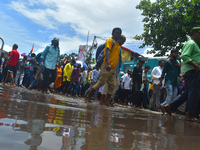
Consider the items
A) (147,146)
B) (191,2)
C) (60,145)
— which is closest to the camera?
(60,145)

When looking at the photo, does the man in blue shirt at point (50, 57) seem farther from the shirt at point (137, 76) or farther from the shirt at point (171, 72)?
the shirt at point (171, 72)

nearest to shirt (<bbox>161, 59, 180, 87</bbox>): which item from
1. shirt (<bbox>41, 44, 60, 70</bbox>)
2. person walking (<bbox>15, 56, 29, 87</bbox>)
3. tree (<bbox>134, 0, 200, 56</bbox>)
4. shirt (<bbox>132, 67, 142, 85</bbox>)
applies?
shirt (<bbox>132, 67, 142, 85</bbox>)

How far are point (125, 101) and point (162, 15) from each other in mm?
9292

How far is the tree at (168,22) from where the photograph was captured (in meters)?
13.9

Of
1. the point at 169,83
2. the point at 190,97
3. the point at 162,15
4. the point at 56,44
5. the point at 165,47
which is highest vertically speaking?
Answer: the point at 162,15

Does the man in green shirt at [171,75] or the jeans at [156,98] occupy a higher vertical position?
the man in green shirt at [171,75]

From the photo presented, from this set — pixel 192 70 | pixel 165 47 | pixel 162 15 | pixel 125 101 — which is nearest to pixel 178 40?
pixel 165 47

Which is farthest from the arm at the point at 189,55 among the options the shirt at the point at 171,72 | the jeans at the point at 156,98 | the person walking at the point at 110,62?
the jeans at the point at 156,98

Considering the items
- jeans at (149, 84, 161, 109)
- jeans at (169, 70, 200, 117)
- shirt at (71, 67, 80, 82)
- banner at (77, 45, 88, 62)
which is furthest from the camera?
banner at (77, 45, 88, 62)

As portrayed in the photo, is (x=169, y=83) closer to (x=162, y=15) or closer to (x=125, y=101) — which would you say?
(x=125, y=101)

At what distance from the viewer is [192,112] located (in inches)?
135

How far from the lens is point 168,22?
48.3 feet

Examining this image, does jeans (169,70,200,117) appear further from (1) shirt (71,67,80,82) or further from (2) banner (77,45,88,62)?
(2) banner (77,45,88,62)

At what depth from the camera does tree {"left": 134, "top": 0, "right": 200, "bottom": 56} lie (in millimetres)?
13891
